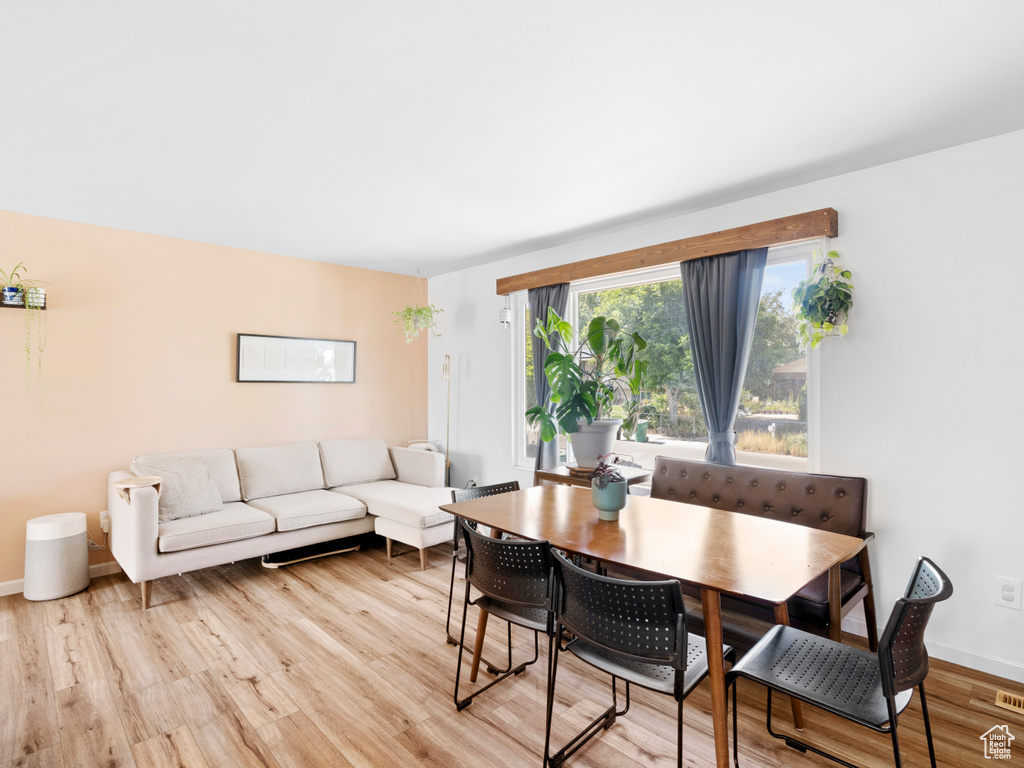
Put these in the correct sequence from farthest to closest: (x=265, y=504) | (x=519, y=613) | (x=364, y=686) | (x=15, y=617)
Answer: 1. (x=265, y=504)
2. (x=15, y=617)
3. (x=364, y=686)
4. (x=519, y=613)

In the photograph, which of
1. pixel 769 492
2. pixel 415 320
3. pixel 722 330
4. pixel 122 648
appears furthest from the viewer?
pixel 415 320

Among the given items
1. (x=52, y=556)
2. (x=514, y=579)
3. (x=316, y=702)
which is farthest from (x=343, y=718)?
(x=52, y=556)

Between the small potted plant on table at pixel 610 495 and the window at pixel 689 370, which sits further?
the window at pixel 689 370

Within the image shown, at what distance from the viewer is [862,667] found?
173 centimetres

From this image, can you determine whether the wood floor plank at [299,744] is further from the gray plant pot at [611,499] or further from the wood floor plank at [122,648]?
the gray plant pot at [611,499]

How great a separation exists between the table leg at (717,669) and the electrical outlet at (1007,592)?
184 centimetres

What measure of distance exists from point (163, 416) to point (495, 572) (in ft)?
11.3

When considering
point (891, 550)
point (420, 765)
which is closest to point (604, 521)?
point (420, 765)

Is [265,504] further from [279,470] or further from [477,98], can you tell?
[477,98]

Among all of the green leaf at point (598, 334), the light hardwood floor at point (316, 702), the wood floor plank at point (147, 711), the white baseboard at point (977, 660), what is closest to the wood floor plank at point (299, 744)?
the light hardwood floor at point (316, 702)

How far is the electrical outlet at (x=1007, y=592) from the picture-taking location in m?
2.46

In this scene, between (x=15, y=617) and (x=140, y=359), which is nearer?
(x=15, y=617)

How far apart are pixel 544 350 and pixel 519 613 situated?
8.73 feet

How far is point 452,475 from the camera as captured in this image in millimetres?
5527
